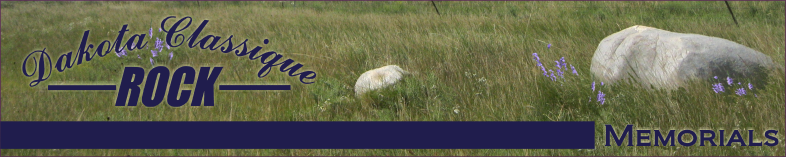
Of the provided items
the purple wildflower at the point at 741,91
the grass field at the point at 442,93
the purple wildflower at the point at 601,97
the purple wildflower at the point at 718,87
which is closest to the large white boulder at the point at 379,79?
the grass field at the point at 442,93

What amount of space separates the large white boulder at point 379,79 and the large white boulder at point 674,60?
1.61 m

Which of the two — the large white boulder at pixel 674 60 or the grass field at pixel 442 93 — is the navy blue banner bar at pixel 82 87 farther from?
the large white boulder at pixel 674 60

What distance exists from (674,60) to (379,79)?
85.7 inches

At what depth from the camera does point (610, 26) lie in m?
6.59

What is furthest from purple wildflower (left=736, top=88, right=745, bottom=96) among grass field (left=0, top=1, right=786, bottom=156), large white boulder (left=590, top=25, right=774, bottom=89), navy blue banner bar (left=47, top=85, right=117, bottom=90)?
navy blue banner bar (left=47, top=85, right=117, bottom=90)

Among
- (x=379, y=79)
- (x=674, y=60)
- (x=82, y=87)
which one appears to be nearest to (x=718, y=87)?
(x=674, y=60)

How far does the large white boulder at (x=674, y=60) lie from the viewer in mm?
3443

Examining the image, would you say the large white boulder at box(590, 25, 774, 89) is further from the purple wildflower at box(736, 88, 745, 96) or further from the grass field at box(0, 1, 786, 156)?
the purple wildflower at box(736, 88, 745, 96)

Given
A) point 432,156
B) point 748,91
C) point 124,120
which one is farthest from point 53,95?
point 748,91

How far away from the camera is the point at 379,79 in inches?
158

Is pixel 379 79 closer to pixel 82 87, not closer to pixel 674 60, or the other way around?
pixel 674 60

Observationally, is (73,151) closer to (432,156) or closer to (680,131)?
(432,156)

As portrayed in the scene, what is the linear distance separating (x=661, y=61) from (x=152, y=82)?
4009 mm

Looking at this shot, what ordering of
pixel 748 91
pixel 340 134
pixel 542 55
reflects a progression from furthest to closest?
pixel 542 55 → pixel 748 91 → pixel 340 134
